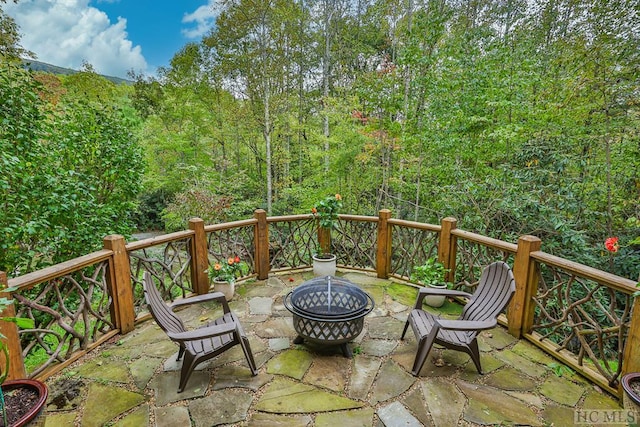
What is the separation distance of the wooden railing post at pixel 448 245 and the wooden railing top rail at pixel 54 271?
12.2 feet

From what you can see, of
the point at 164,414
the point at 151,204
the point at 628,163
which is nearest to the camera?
the point at 164,414

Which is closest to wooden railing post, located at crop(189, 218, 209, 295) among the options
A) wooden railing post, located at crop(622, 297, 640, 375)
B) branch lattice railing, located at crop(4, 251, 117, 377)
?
branch lattice railing, located at crop(4, 251, 117, 377)

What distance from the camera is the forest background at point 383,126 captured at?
3279mm

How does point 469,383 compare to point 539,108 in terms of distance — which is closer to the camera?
point 469,383

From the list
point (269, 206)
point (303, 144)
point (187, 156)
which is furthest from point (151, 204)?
point (303, 144)

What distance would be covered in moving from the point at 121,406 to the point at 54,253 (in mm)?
2285

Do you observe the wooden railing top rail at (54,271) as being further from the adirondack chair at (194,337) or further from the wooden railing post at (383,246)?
the wooden railing post at (383,246)

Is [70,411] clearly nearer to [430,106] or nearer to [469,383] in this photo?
[469,383]

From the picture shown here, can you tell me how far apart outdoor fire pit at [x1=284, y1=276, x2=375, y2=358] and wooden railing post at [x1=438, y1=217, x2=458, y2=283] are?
1513 millimetres

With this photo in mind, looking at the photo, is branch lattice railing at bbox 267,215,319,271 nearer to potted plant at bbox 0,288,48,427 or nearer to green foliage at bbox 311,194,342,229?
green foliage at bbox 311,194,342,229

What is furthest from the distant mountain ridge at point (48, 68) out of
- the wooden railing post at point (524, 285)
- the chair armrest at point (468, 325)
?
the wooden railing post at point (524, 285)

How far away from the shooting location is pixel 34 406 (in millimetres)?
1537

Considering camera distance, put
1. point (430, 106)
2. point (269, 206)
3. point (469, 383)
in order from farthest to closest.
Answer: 1. point (269, 206)
2. point (430, 106)
3. point (469, 383)

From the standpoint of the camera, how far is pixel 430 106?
5.80 m
